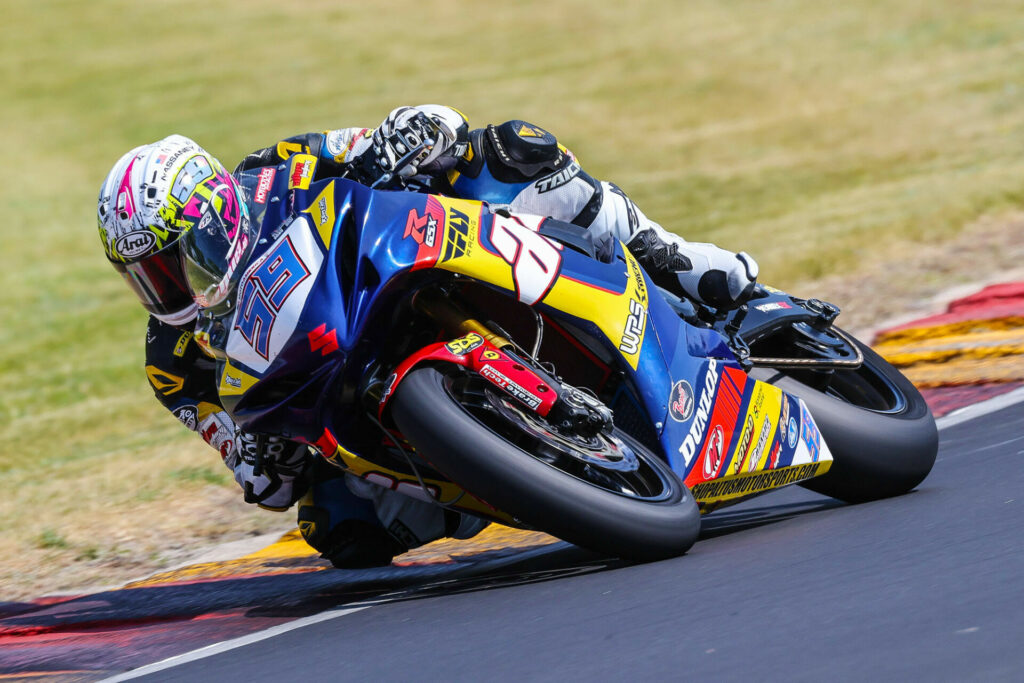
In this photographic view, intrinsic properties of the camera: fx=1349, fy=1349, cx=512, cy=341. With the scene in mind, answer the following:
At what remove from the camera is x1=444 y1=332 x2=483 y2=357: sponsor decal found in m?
3.76

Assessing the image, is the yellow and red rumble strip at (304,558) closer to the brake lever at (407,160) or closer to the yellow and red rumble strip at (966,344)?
the brake lever at (407,160)

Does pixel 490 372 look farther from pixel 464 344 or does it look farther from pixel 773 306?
pixel 773 306

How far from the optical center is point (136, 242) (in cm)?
394

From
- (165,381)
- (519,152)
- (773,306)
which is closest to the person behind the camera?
(519,152)

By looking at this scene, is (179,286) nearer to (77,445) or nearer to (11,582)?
(11,582)

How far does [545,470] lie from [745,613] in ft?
2.24

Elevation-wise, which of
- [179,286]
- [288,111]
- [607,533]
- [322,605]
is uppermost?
[288,111]

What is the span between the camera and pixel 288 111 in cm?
2400

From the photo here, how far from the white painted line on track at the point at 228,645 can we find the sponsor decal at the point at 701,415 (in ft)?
3.73

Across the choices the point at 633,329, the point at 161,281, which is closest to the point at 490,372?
the point at 633,329

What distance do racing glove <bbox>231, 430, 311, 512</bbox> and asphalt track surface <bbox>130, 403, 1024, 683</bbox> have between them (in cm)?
53

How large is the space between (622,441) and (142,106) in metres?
22.9

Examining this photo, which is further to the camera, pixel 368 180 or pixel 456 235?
pixel 368 180

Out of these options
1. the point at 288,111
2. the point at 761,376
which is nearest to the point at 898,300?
the point at 761,376
